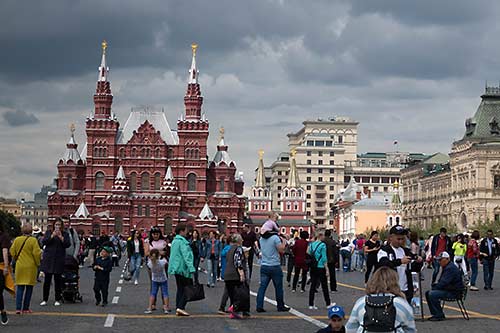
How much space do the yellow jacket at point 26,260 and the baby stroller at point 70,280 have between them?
2591 millimetres

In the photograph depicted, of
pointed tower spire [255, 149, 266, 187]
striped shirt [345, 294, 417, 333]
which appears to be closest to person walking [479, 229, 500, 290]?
striped shirt [345, 294, 417, 333]

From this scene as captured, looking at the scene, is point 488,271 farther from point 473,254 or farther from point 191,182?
point 191,182

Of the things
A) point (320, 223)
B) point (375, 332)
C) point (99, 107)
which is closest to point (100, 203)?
point (99, 107)

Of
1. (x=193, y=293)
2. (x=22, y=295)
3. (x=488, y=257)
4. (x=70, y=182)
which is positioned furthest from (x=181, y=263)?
(x=70, y=182)

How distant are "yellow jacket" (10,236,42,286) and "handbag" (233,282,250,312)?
3.93 metres

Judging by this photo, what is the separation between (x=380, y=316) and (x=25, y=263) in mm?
10616

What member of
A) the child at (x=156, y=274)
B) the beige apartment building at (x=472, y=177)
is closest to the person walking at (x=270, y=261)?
the child at (x=156, y=274)

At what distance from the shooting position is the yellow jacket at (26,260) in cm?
1756

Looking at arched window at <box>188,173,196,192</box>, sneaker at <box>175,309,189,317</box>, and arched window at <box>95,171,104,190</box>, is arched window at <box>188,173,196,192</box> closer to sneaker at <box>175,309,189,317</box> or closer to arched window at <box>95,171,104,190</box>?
arched window at <box>95,171,104,190</box>

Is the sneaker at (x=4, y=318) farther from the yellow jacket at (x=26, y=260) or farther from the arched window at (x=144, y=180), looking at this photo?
the arched window at (x=144, y=180)

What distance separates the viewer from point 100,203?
114500 mm

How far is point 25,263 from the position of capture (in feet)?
58.0

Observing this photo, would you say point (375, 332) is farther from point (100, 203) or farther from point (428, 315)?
point (100, 203)

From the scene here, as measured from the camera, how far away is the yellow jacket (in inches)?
691
